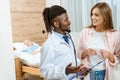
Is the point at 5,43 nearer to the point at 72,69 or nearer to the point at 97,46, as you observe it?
the point at 72,69

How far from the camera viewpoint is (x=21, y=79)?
2.79 meters

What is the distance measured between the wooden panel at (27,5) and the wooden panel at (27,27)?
8 centimetres

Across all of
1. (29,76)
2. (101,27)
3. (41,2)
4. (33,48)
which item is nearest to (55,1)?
(41,2)

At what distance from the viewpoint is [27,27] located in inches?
130

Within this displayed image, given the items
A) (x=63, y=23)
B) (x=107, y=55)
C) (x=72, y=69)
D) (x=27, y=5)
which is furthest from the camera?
(x=27, y=5)

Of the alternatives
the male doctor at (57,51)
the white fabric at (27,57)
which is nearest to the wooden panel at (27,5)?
the white fabric at (27,57)

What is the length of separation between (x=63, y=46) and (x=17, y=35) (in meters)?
2.00

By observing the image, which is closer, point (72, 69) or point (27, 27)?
point (72, 69)

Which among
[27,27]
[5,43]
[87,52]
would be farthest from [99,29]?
[27,27]

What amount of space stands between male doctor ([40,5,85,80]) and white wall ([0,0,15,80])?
0.26 m

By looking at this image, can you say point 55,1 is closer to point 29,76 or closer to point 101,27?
point 29,76

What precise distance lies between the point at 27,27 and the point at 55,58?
2146mm

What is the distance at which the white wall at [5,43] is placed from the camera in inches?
52.2

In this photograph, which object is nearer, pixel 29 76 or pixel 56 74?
pixel 56 74
